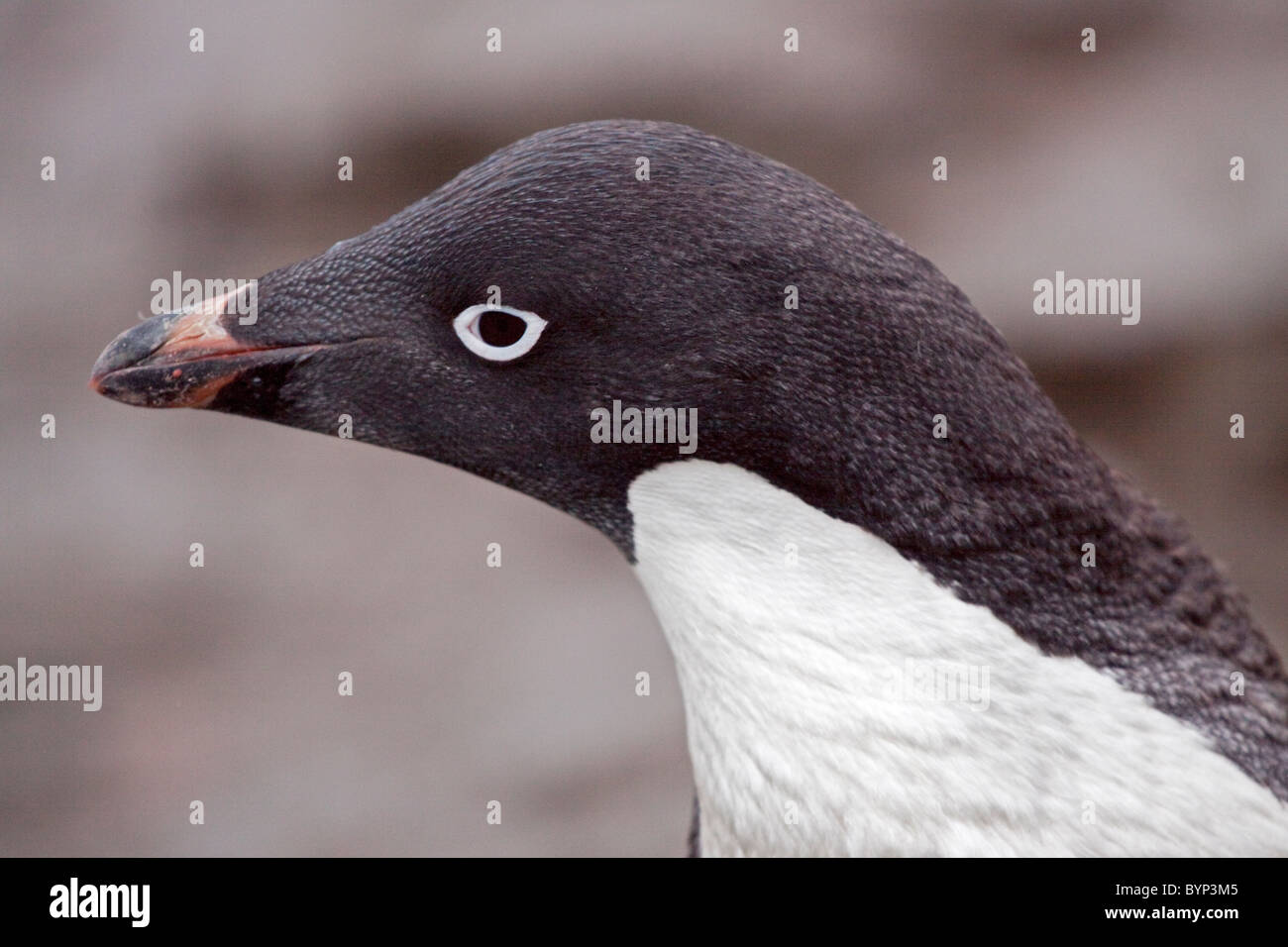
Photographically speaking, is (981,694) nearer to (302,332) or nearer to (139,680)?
(302,332)

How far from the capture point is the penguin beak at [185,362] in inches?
75.6

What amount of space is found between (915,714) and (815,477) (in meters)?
0.32

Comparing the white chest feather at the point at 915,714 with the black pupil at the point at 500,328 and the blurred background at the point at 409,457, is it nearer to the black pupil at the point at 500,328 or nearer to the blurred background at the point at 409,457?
the black pupil at the point at 500,328

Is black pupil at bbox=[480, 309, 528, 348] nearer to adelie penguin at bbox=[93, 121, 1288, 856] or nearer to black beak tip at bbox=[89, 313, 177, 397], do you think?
adelie penguin at bbox=[93, 121, 1288, 856]

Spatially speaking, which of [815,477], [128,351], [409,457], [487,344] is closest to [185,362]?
[128,351]

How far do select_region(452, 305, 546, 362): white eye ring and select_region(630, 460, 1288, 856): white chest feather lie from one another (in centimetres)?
23

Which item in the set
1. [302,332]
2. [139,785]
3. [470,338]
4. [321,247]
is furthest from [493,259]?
[321,247]

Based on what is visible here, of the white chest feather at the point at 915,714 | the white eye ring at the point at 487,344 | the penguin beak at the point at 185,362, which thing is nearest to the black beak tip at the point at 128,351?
the penguin beak at the point at 185,362

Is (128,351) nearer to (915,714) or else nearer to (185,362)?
(185,362)

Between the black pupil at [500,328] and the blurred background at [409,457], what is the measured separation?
2.56 metres

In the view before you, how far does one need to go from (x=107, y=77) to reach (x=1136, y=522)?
4.58 metres

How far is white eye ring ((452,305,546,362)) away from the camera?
1805mm

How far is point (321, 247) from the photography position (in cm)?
528

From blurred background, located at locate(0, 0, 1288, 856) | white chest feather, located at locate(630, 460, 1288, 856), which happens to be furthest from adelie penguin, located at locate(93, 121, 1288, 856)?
blurred background, located at locate(0, 0, 1288, 856)
